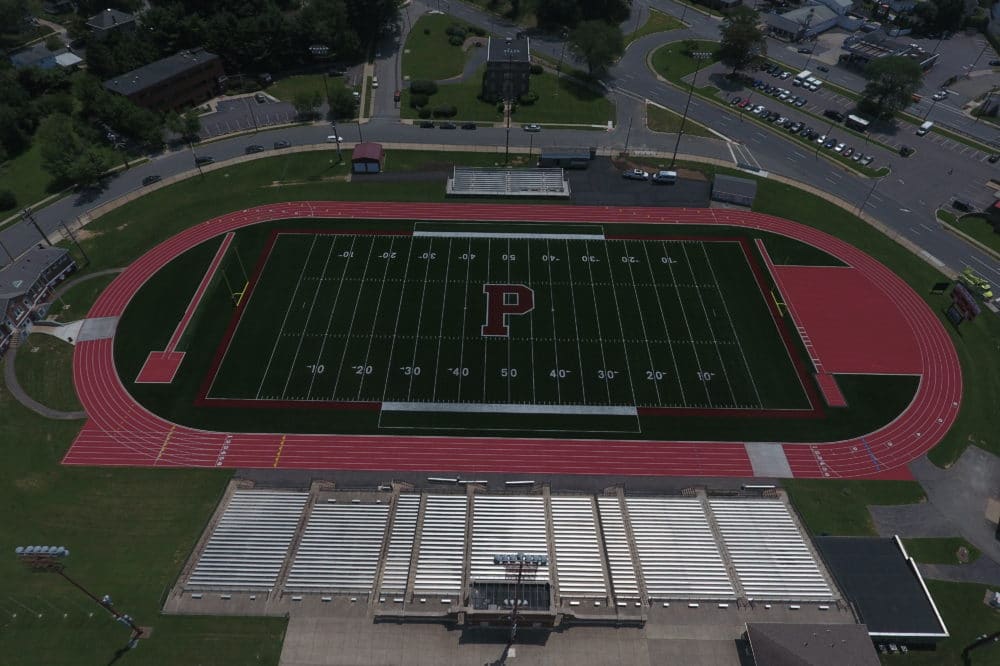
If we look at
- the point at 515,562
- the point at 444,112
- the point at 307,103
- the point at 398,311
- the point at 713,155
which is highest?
the point at 307,103

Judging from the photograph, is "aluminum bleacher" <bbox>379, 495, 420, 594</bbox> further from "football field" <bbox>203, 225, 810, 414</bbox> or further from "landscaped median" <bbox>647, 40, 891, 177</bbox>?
"landscaped median" <bbox>647, 40, 891, 177</bbox>

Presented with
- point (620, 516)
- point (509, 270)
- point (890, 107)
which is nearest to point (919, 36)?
point (890, 107)

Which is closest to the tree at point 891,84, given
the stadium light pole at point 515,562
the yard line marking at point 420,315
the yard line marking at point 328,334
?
→ the yard line marking at point 420,315

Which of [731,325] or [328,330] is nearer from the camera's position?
[328,330]

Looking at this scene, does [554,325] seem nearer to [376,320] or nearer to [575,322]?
[575,322]

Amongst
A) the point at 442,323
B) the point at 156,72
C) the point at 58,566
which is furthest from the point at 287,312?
the point at 156,72

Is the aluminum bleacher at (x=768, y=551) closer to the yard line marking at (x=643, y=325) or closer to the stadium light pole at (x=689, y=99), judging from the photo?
the yard line marking at (x=643, y=325)

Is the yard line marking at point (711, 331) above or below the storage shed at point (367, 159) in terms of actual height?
below
